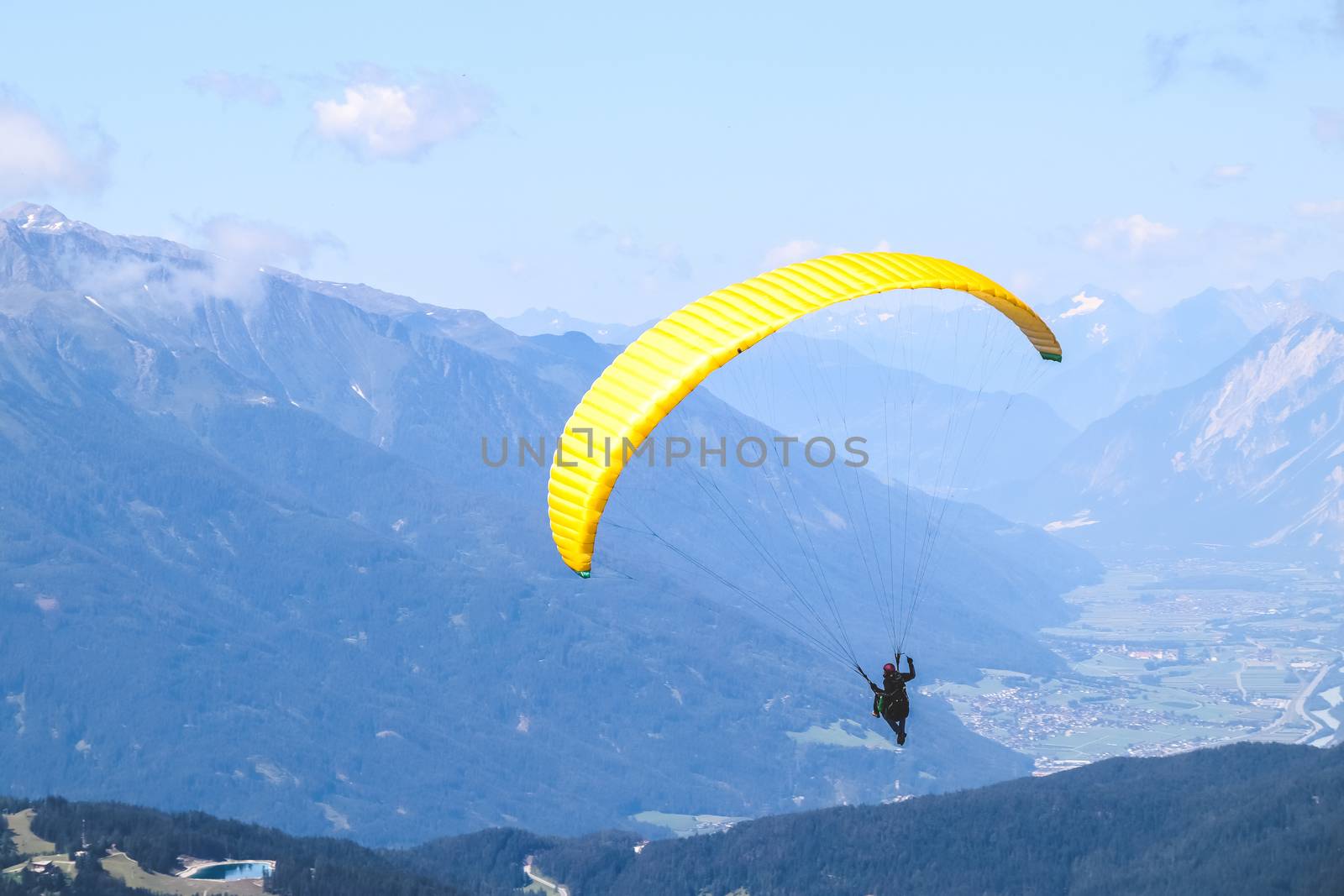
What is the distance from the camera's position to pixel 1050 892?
15375 cm

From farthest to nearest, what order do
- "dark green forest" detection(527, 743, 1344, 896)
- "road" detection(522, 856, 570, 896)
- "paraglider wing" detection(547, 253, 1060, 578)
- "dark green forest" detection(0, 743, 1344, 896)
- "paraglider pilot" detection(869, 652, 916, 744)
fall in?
"road" detection(522, 856, 570, 896), "dark green forest" detection(527, 743, 1344, 896), "dark green forest" detection(0, 743, 1344, 896), "paraglider pilot" detection(869, 652, 916, 744), "paraglider wing" detection(547, 253, 1060, 578)

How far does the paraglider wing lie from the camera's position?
136 ft

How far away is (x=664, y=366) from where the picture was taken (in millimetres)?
42188

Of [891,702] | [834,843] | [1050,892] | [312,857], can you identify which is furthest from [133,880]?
[891,702]

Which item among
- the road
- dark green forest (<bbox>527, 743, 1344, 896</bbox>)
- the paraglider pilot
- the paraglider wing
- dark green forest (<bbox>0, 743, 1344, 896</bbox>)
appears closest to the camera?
the paraglider wing

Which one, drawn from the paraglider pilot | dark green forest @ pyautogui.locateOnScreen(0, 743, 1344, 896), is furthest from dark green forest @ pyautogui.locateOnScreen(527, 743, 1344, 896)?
the paraglider pilot

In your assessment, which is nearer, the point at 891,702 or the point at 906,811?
the point at 891,702

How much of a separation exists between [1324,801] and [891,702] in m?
111

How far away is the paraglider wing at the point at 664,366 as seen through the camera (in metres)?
41.6

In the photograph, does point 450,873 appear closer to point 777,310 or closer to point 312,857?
point 312,857

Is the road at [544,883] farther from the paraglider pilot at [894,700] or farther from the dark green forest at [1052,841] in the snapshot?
the paraglider pilot at [894,700]

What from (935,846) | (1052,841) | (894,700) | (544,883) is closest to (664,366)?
(894,700)

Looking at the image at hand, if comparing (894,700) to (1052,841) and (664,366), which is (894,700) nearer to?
(664,366)

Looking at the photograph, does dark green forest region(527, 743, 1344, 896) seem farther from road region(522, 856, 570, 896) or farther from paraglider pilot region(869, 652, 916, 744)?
paraglider pilot region(869, 652, 916, 744)
